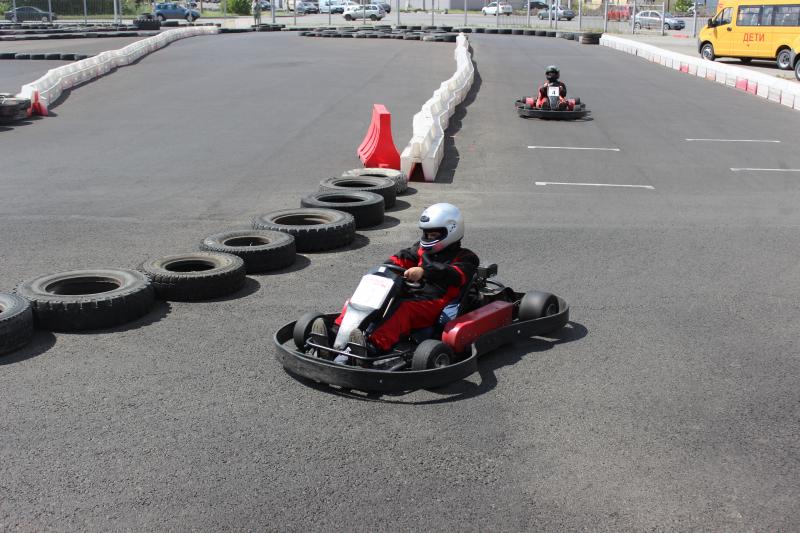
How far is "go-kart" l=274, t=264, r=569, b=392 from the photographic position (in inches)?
201

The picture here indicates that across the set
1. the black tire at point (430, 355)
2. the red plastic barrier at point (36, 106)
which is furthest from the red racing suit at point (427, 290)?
the red plastic barrier at point (36, 106)

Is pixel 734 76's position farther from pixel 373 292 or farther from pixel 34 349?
pixel 34 349

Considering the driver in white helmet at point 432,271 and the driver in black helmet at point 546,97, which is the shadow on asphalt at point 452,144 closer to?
the driver in black helmet at point 546,97

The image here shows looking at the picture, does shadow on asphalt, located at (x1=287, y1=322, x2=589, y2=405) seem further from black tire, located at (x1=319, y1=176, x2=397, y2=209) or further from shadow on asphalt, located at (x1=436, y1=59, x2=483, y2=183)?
shadow on asphalt, located at (x1=436, y1=59, x2=483, y2=183)

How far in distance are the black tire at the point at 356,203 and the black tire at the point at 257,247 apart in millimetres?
1260

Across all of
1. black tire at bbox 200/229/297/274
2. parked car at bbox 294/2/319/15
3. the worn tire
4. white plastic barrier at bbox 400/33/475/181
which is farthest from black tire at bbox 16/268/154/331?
parked car at bbox 294/2/319/15

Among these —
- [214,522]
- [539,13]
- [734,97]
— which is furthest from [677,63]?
[539,13]

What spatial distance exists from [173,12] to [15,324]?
185 ft

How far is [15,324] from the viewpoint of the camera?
5.71 meters

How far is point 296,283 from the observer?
7.46 meters

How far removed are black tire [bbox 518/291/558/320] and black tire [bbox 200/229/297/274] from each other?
2450 mm

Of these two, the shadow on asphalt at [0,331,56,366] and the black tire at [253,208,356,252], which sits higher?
the black tire at [253,208,356,252]

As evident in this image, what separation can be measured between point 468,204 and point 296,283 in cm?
380

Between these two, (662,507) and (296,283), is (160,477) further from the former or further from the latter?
(296,283)
